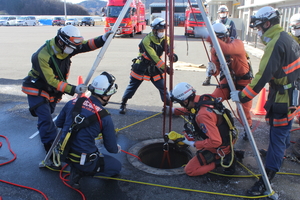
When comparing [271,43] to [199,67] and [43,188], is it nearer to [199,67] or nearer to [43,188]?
[43,188]

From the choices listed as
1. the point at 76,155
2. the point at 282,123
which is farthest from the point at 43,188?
the point at 282,123

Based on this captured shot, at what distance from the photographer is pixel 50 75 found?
3.59m

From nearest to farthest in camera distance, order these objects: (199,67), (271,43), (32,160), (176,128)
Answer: (271,43)
(32,160)
(176,128)
(199,67)

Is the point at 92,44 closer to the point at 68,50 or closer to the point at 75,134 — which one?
the point at 68,50

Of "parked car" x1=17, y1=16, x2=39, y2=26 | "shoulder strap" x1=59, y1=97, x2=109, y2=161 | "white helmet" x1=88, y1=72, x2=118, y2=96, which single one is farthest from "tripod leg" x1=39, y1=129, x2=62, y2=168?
"parked car" x1=17, y1=16, x2=39, y2=26

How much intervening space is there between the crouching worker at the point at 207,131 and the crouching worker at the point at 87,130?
0.87 metres

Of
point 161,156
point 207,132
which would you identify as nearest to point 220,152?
point 207,132

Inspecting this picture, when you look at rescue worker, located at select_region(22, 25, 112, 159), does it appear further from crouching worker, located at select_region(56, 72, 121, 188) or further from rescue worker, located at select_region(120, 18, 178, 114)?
rescue worker, located at select_region(120, 18, 178, 114)

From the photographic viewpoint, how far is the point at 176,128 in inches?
200

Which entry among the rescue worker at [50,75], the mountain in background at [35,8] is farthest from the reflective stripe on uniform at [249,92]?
the mountain in background at [35,8]

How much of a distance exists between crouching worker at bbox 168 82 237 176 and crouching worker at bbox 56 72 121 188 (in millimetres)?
868

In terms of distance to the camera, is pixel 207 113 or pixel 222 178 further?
pixel 222 178

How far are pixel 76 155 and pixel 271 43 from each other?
2.49m

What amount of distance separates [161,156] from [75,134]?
191 centimetres
